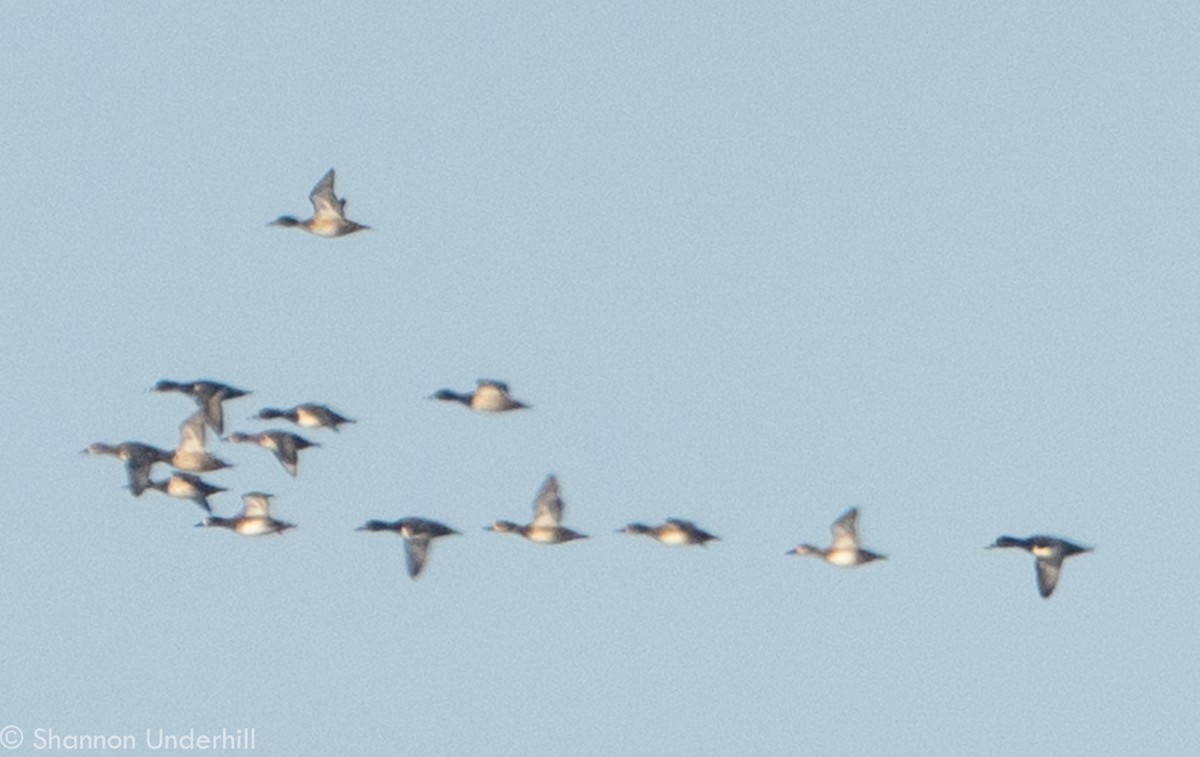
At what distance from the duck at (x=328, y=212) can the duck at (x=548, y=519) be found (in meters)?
6.52

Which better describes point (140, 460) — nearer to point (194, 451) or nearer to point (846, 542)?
point (194, 451)

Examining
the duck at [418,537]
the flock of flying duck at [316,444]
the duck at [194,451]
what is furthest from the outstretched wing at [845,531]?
the duck at [194,451]

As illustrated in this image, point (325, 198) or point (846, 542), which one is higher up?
point (325, 198)

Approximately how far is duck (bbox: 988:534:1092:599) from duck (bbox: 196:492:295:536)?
14644mm

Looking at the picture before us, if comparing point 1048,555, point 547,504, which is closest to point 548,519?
point 547,504

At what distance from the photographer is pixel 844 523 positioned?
72.1 meters

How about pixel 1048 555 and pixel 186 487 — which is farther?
pixel 186 487

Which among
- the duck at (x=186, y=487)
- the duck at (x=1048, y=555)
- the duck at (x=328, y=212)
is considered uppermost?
the duck at (x=328, y=212)

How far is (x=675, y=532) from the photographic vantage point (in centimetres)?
7219

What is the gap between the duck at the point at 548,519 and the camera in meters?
71.9

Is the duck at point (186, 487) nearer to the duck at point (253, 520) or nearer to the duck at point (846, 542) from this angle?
the duck at point (253, 520)

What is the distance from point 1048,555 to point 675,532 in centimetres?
768

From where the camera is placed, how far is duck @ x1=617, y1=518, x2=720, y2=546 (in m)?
71.6

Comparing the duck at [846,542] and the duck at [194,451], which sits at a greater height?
the duck at [194,451]
